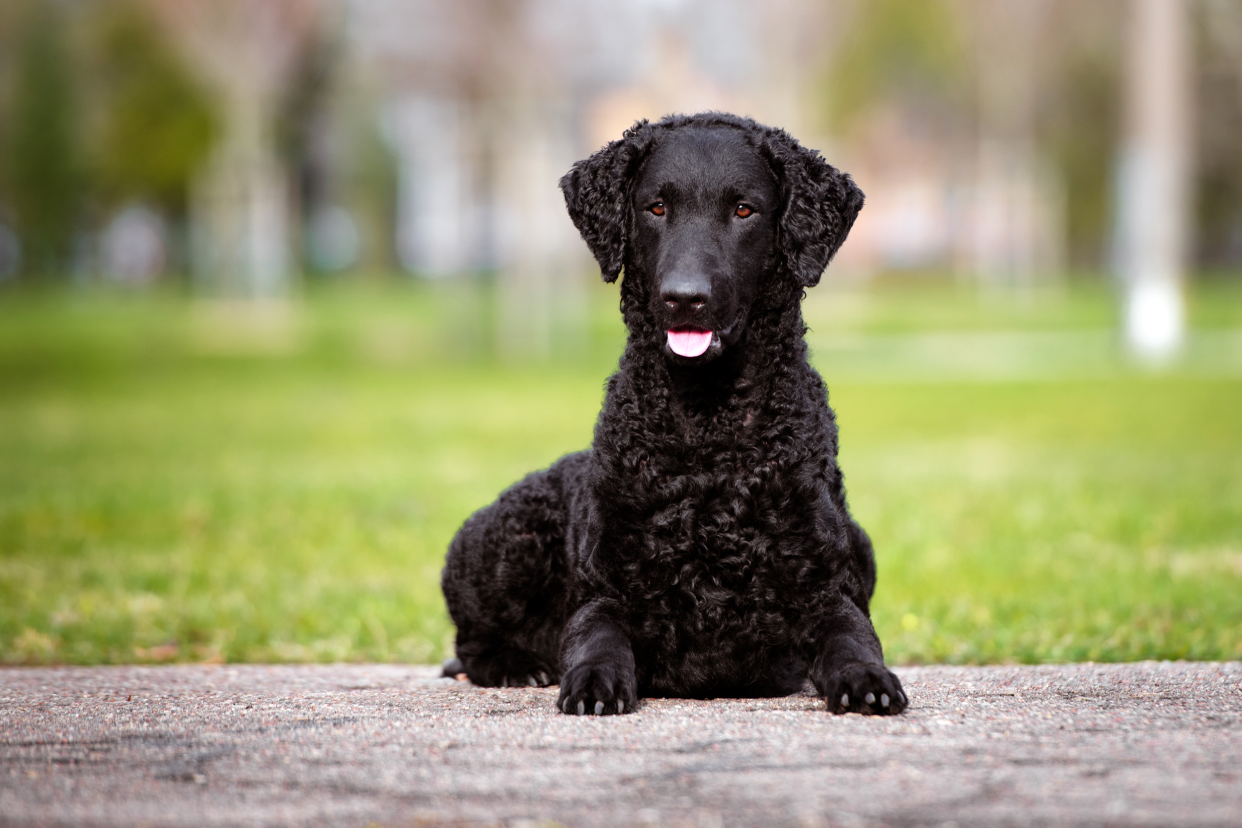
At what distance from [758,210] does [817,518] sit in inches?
40.2

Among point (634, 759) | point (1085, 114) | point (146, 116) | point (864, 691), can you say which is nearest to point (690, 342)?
point (864, 691)

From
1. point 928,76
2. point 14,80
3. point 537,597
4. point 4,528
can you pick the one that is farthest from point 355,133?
point 537,597

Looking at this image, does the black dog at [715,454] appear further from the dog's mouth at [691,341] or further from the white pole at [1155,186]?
the white pole at [1155,186]

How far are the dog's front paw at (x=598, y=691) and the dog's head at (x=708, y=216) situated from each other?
39.8 inches

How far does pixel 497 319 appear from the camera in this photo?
33.8 meters

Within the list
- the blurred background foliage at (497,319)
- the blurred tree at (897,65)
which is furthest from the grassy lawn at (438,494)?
the blurred tree at (897,65)

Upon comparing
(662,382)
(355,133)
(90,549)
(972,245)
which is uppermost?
(355,133)

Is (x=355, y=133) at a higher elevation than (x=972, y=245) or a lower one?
higher

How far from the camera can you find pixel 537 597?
533 cm

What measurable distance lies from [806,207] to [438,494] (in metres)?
7.16

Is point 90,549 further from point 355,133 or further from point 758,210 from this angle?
point 355,133

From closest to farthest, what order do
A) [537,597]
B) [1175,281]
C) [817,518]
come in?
1. [817,518]
2. [537,597]
3. [1175,281]

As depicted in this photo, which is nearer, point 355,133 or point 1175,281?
point 1175,281

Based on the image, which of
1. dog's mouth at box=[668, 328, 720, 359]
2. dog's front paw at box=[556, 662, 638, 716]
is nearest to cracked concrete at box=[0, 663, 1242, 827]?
dog's front paw at box=[556, 662, 638, 716]
